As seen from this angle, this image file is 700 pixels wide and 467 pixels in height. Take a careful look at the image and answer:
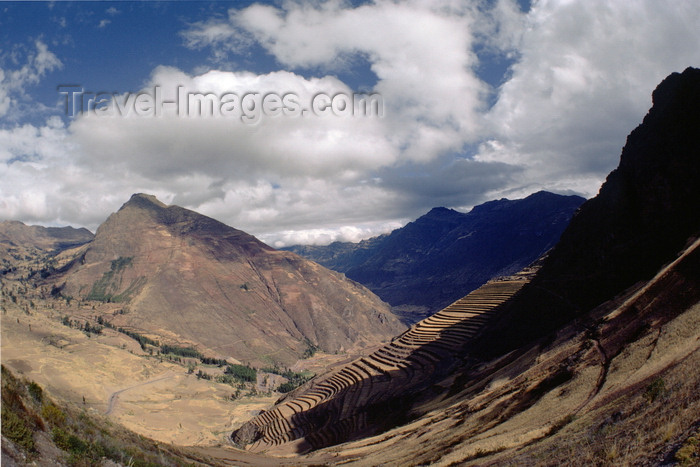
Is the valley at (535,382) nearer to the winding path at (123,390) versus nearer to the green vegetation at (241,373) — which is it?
the winding path at (123,390)

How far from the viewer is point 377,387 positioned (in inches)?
2520

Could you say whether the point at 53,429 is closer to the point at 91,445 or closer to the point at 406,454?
the point at 91,445

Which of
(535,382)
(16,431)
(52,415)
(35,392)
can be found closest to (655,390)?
(535,382)

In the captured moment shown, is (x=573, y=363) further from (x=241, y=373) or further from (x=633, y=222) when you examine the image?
(x=241, y=373)

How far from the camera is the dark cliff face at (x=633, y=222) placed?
40406 mm

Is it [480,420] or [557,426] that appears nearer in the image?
[557,426]

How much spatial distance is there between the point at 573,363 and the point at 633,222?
29.4 metres

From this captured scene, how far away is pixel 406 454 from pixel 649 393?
55.2 feet

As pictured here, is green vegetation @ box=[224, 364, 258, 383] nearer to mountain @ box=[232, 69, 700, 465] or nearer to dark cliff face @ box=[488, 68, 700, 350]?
mountain @ box=[232, 69, 700, 465]

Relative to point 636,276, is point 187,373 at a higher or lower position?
lower

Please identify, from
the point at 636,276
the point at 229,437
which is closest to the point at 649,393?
the point at 636,276

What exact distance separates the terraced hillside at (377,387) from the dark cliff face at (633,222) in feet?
45.8

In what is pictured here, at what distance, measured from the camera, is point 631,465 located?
1116cm

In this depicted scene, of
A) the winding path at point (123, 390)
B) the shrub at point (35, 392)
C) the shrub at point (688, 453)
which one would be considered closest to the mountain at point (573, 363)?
the shrub at point (688, 453)
